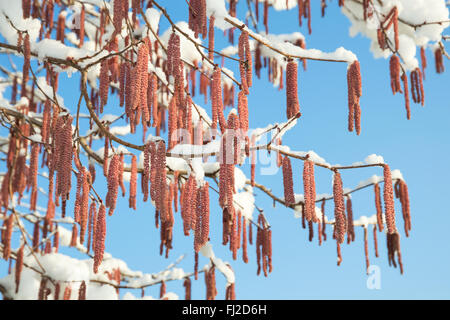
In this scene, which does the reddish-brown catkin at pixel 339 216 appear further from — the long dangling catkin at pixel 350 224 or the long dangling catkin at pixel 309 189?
the long dangling catkin at pixel 350 224

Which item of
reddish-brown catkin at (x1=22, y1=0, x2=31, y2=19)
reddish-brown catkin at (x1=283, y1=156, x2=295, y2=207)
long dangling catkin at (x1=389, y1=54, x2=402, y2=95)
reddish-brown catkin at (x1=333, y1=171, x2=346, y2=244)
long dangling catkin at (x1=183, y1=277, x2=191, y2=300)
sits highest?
reddish-brown catkin at (x1=22, y1=0, x2=31, y2=19)

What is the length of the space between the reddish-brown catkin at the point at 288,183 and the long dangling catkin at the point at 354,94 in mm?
343

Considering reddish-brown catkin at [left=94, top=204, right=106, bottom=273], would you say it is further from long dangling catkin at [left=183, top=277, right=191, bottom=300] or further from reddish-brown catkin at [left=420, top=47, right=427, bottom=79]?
reddish-brown catkin at [left=420, top=47, right=427, bottom=79]

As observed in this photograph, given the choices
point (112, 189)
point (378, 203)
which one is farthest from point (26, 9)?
point (378, 203)

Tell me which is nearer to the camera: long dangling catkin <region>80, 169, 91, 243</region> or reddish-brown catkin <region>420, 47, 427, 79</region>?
long dangling catkin <region>80, 169, 91, 243</region>

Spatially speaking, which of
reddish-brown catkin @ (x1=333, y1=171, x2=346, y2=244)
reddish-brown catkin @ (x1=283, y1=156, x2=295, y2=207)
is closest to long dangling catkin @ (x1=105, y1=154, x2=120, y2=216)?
reddish-brown catkin @ (x1=283, y1=156, x2=295, y2=207)

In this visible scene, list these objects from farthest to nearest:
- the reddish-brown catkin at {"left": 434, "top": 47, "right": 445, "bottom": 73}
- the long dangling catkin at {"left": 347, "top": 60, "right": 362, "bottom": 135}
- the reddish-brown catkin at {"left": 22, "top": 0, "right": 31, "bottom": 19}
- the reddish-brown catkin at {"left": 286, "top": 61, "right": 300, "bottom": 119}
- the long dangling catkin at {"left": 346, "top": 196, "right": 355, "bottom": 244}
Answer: the reddish-brown catkin at {"left": 434, "top": 47, "right": 445, "bottom": 73}
the long dangling catkin at {"left": 346, "top": 196, "right": 355, "bottom": 244}
the reddish-brown catkin at {"left": 22, "top": 0, "right": 31, "bottom": 19}
the long dangling catkin at {"left": 347, "top": 60, "right": 362, "bottom": 135}
the reddish-brown catkin at {"left": 286, "top": 61, "right": 300, "bottom": 119}

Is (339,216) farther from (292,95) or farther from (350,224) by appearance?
(350,224)

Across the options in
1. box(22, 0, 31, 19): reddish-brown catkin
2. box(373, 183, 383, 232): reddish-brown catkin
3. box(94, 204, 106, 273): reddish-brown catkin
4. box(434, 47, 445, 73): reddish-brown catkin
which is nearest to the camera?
box(94, 204, 106, 273): reddish-brown catkin

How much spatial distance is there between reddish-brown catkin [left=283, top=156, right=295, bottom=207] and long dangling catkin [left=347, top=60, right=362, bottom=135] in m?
0.34

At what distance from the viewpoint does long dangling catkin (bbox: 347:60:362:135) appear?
226 cm

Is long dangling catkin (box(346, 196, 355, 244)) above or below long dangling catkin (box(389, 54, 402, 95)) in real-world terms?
below
